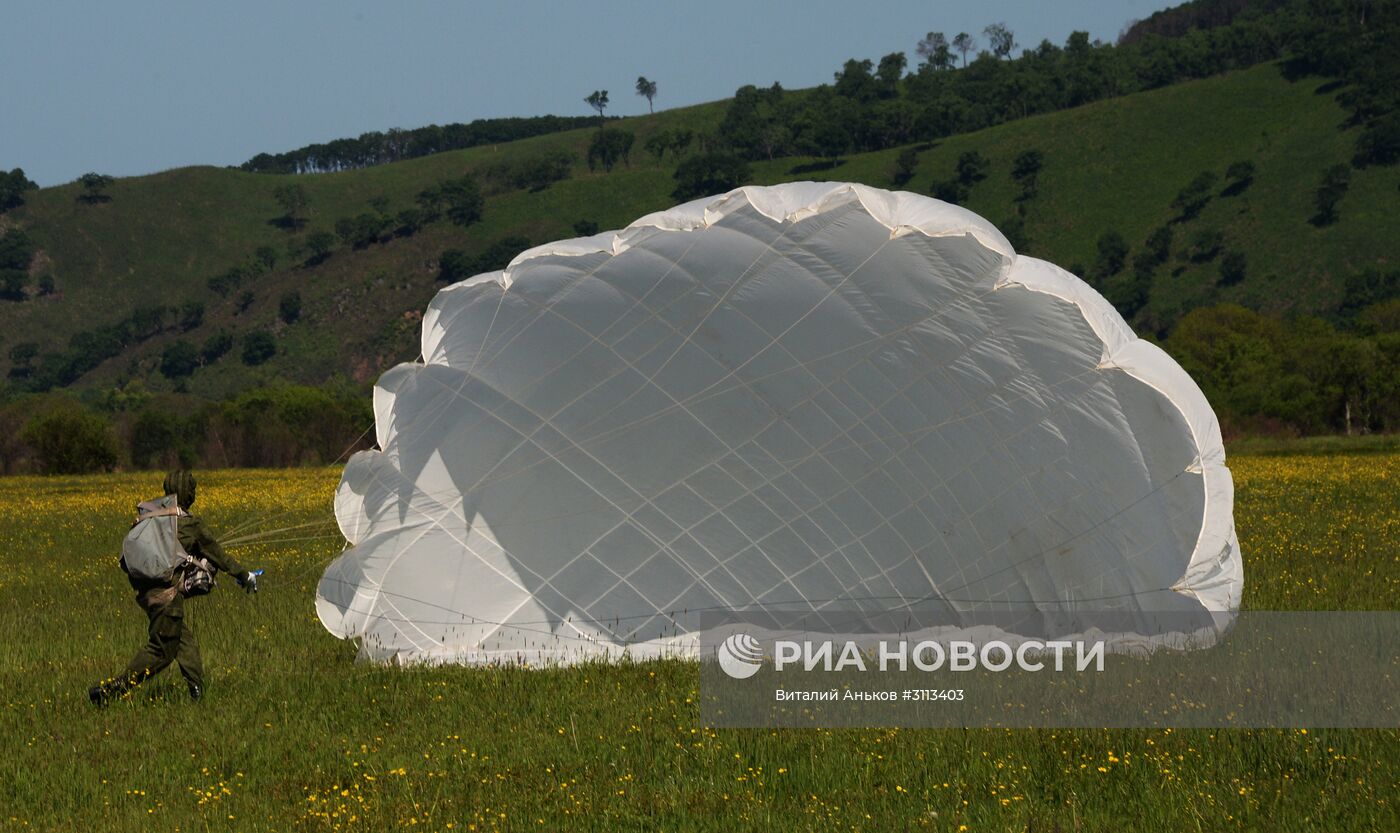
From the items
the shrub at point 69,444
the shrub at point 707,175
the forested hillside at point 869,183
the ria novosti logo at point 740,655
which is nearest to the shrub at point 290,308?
the forested hillside at point 869,183

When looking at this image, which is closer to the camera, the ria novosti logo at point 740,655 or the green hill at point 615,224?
the ria novosti logo at point 740,655

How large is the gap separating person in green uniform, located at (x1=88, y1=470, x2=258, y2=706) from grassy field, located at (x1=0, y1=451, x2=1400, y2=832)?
146mm

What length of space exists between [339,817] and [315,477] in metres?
36.6

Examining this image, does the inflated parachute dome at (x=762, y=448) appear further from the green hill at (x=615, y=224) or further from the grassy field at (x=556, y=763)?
the green hill at (x=615, y=224)

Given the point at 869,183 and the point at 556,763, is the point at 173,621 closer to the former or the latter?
the point at 556,763

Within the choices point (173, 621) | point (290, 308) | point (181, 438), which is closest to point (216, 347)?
point (290, 308)

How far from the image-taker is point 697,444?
40.8 ft

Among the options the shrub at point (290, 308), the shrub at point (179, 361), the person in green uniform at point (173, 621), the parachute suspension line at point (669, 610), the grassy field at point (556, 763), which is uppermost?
the person in green uniform at point (173, 621)

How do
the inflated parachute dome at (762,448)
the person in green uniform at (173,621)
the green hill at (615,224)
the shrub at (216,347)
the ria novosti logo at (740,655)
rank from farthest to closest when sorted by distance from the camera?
1. the shrub at (216,347)
2. the green hill at (615,224)
3. the inflated parachute dome at (762,448)
4. the ria novosti logo at (740,655)
5. the person in green uniform at (173,621)

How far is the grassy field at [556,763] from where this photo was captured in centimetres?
699

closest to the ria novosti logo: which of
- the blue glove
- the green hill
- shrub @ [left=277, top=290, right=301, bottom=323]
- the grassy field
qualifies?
the grassy field

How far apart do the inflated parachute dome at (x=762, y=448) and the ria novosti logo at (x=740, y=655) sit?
1.68 feet

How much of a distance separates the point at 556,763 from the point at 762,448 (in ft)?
15.8

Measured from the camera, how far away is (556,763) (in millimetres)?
8055
